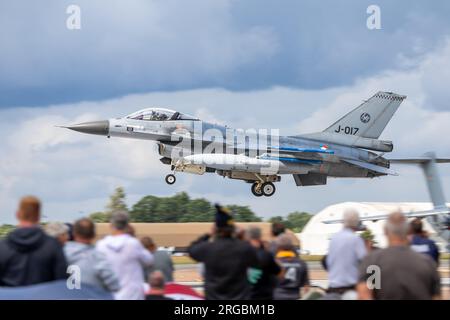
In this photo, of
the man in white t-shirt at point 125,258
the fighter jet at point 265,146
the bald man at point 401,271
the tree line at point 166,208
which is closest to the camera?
the bald man at point 401,271

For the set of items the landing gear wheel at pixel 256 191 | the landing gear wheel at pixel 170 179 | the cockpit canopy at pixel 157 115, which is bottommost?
the landing gear wheel at pixel 256 191

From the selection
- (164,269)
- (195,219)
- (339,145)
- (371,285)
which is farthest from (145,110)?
(195,219)

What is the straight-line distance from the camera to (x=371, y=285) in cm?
740

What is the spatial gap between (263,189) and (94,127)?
6585 mm

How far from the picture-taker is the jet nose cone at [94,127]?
2861 centimetres

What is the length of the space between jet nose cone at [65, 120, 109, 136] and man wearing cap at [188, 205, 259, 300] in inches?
844

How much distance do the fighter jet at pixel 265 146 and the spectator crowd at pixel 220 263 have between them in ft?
62.2

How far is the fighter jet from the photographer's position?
93.5 feet

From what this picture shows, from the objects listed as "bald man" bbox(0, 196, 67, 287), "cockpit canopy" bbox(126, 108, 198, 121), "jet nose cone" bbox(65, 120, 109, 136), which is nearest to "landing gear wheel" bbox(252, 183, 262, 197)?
"cockpit canopy" bbox(126, 108, 198, 121)

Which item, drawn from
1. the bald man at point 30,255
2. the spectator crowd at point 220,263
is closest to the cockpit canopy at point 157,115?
the spectator crowd at point 220,263

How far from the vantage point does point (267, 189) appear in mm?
29906

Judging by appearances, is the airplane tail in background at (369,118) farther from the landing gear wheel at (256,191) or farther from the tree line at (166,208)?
the tree line at (166,208)

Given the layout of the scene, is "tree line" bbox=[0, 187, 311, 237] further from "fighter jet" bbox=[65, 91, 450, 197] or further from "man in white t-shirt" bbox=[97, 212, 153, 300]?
"man in white t-shirt" bbox=[97, 212, 153, 300]

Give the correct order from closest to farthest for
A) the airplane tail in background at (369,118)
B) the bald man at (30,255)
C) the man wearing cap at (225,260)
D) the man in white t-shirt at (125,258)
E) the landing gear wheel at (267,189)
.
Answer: the bald man at (30,255), the man wearing cap at (225,260), the man in white t-shirt at (125,258), the landing gear wheel at (267,189), the airplane tail in background at (369,118)
